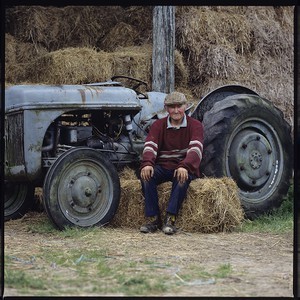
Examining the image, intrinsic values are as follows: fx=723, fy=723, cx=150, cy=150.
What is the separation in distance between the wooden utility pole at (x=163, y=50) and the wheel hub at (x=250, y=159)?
6.43ft

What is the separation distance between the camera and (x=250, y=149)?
24.8ft

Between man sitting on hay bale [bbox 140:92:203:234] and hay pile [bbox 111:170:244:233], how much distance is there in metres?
0.10

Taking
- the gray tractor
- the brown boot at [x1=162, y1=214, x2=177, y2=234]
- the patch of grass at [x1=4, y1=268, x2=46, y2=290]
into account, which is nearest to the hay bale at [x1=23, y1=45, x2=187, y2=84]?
the gray tractor

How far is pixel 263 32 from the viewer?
1048 cm

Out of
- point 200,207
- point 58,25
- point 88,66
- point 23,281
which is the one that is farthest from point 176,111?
point 58,25

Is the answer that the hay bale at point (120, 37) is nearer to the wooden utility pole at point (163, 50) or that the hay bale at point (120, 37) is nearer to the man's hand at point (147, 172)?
the wooden utility pole at point (163, 50)

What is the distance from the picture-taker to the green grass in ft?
→ 22.9

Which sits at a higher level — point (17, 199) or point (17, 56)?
point (17, 56)

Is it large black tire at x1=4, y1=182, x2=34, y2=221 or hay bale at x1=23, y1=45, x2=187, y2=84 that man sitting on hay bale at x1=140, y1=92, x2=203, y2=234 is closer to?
large black tire at x1=4, y1=182, x2=34, y2=221

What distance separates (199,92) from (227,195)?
126 inches

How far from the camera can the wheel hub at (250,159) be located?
7.42 metres

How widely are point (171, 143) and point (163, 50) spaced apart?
104 inches

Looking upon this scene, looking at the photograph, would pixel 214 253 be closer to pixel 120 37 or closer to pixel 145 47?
pixel 145 47

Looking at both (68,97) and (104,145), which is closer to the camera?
(68,97)
